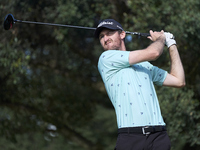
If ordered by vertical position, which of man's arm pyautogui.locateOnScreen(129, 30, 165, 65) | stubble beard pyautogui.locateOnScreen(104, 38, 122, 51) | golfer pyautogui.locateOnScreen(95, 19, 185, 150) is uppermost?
stubble beard pyautogui.locateOnScreen(104, 38, 122, 51)

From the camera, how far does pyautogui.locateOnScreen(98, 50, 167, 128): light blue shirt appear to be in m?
2.78

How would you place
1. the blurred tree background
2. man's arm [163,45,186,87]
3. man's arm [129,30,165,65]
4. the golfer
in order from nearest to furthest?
1. the golfer
2. man's arm [129,30,165,65]
3. man's arm [163,45,186,87]
4. the blurred tree background

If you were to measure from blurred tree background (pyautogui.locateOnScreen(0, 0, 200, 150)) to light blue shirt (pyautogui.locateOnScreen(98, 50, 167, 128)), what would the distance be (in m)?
4.36

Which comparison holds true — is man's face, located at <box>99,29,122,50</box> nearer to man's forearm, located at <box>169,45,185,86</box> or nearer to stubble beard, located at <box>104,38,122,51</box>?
stubble beard, located at <box>104,38,122,51</box>

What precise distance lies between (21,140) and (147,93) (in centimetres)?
1614

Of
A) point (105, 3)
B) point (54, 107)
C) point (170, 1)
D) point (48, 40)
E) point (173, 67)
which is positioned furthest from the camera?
point (54, 107)

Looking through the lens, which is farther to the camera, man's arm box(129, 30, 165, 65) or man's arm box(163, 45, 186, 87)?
man's arm box(163, 45, 186, 87)

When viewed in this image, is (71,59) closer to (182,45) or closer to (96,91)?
(96,91)

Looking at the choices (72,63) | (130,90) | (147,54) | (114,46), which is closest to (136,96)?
(130,90)

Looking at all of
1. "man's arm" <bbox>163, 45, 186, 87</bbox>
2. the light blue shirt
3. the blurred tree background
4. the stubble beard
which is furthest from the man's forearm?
the blurred tree background

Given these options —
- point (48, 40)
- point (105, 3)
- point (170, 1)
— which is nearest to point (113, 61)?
point (170, 1)

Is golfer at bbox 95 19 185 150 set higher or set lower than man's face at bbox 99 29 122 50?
lower

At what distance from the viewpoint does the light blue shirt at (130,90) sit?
2775mm

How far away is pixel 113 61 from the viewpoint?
302 cm
